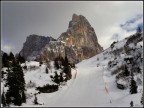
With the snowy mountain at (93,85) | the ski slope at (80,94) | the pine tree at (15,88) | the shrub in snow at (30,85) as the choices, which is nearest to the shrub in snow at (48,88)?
the snowy mountain at (93,85)

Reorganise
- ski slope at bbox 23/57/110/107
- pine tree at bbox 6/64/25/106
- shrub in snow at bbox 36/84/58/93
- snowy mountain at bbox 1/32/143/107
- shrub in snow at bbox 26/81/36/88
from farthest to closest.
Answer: shrub in snow at bbox 36/84/58/93
shrub in snow at bbox 26/81/36/88
snowy mountain at bbox 1/32/143/107
ski slope at bbox 23/57/110/107
pine tree at bbox 6/64/25/106

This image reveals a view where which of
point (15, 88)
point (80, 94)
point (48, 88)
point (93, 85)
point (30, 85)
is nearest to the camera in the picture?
point (15, 88)

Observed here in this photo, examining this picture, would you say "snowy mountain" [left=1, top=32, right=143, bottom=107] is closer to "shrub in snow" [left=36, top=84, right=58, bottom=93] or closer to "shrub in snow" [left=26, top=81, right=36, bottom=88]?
"shrub in snow" [left=26, top=81, right=36, bottom=88]

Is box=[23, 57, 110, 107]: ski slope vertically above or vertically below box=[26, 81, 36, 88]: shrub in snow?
below

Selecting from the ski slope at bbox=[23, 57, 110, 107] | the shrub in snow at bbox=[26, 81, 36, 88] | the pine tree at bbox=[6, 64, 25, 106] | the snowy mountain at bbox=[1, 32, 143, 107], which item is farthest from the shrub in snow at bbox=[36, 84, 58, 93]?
the pine tree at bbox=[6, 64, 25, 106]

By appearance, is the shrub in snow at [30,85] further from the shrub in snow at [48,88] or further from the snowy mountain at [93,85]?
the shrub in snow at [48,88]

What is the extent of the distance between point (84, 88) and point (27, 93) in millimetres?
15599

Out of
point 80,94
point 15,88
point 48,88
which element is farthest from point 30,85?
point 80,94

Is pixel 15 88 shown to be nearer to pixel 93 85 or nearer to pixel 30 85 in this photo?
pixel 30 85

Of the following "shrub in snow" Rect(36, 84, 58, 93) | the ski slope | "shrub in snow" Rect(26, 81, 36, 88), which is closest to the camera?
the ski slope

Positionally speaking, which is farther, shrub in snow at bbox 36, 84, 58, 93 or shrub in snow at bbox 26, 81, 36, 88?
shrub in snow at bbox 36, 84, 58, 93

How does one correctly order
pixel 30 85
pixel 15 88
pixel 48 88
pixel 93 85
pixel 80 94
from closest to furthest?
pixel 15 88 < pixel 80 94 < pixel 30 85 < pixel 48 88 < pixel 93 85

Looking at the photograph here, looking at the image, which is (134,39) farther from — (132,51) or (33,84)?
(33,84)

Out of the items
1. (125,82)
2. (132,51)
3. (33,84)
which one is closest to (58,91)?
(33,84)
